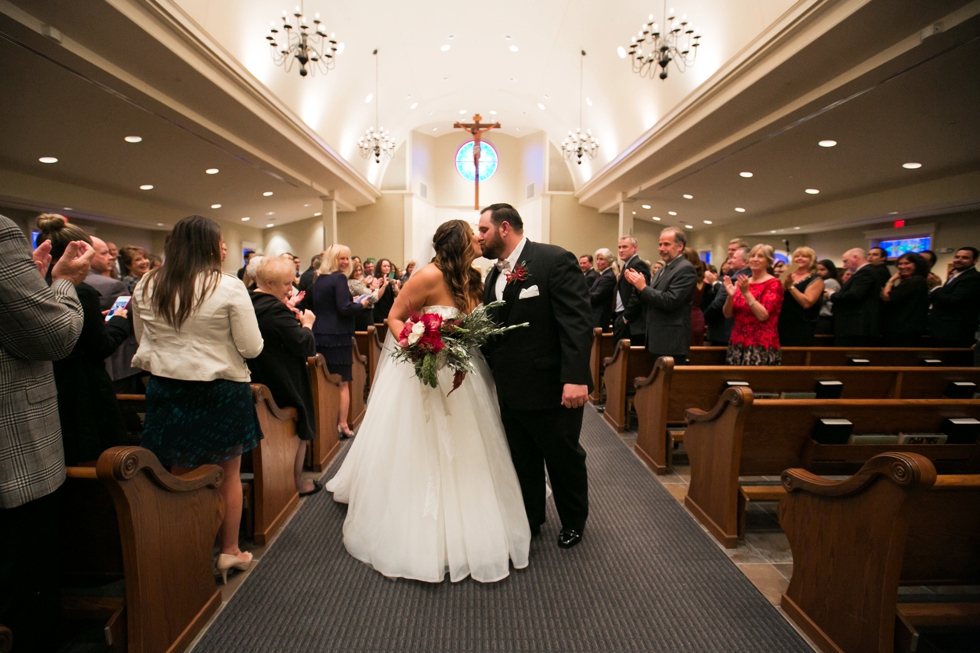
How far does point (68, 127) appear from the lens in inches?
252

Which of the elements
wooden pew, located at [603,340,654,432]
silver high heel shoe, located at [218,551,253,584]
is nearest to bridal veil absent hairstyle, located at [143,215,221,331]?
silver high heel shoe, located at [218,551,253,584]

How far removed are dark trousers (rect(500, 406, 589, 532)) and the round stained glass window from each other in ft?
57.6

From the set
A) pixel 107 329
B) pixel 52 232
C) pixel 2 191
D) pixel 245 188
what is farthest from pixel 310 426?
pixel 245 188

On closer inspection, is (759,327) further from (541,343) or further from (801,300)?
(541,343)

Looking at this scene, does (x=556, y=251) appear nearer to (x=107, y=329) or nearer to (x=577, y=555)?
(x=577, y=555)

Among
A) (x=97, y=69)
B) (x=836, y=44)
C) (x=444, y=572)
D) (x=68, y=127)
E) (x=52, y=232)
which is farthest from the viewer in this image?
(x=68, y=127)

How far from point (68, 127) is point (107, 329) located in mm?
6288

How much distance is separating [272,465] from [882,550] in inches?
107

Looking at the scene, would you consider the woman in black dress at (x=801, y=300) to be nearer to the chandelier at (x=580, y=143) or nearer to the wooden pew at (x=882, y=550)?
the wooden pew at (x=882, y=550)

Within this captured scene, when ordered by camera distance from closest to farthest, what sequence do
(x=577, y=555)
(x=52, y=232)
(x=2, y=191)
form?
(x=52, y=232) → (x=577, y=555) → (x=2, y=191)

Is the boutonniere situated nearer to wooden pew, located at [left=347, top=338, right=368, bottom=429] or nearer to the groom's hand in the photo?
the groom's hand

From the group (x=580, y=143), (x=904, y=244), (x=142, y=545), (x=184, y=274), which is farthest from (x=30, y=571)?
(x=904, y=244)

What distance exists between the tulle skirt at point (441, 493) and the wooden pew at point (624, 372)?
2150 millimetres

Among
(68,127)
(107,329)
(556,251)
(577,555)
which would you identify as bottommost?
(577,555)
